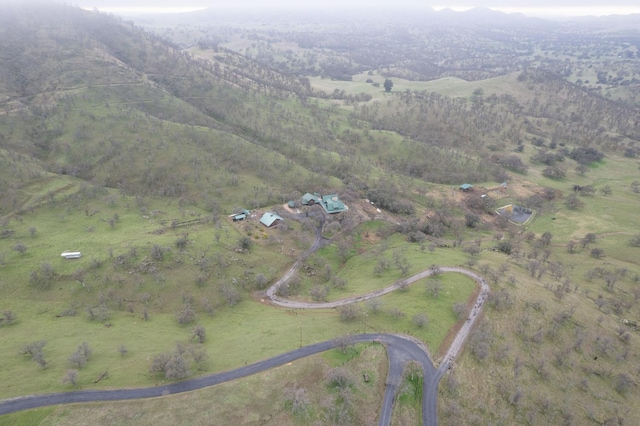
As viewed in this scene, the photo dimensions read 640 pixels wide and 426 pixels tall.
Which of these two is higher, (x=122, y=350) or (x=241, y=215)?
(x=122, y=350)

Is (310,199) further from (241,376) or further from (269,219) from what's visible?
(241,376)

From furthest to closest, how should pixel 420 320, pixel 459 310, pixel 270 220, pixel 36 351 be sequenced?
pixel 270 220, pixel 459 310, pixel 420 320, pixel 36 351

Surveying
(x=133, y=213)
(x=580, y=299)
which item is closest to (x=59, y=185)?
(x=133, y=213)

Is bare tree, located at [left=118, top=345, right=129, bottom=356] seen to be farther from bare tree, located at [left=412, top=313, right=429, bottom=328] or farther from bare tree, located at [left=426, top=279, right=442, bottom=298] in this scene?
bare tree, located at [left=426, top=279, right=442, bottom=298]

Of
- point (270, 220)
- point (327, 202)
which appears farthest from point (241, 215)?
point (327, 202)

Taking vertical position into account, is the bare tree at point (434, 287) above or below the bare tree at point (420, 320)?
below

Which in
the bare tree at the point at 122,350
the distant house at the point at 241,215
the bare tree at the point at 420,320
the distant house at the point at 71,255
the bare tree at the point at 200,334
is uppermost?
the bare tree at the point at 420,320

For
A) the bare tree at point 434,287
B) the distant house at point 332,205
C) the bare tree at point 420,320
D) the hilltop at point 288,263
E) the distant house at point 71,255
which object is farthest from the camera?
the distant house at point 332,205

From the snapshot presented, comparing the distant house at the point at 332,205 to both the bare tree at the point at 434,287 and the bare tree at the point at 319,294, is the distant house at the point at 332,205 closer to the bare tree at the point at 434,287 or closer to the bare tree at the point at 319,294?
the bare tree at the point at 319,294

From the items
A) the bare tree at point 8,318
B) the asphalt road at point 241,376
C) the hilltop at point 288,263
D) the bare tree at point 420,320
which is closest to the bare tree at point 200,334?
the hilltop at point 288,263
